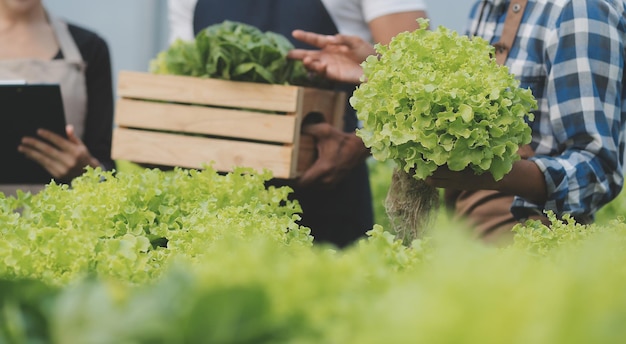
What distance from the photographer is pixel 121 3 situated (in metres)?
9.49

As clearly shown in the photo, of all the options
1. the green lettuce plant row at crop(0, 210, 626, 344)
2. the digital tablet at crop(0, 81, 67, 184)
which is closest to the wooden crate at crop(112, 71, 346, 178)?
the digital tablet at crop(0, 81, 67, 184)

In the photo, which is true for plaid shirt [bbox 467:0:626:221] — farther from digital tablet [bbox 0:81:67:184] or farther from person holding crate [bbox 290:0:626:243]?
digital tablet [bbox 0:81:67:184]

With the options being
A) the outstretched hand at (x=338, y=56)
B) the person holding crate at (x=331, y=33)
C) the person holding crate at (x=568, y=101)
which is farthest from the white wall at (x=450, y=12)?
the person holding crate at (x=568, y=101)

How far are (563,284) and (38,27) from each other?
4.01 m

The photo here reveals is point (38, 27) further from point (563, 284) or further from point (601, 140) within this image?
point (563, 284)

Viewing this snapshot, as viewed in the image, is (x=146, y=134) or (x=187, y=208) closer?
(x=187, y=208)

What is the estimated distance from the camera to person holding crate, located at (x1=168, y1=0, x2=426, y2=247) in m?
3.48

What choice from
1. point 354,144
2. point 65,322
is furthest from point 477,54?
point 65,322

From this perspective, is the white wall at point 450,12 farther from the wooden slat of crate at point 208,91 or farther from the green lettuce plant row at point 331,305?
the green lettuce plant row at point 331,305

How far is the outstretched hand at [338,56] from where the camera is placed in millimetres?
3295

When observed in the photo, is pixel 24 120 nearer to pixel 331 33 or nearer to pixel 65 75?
pixel 65 75

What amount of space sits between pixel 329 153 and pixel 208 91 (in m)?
0.55

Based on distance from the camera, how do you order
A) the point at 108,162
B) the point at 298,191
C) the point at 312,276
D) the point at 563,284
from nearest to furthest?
the point at 563,284
the point at 312,276
the point at 298,191
the point at 108,162

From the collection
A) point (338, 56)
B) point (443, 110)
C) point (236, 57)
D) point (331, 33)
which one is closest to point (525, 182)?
point (443, 110)
